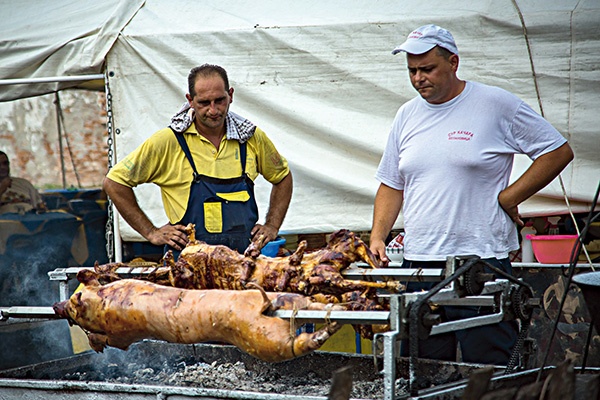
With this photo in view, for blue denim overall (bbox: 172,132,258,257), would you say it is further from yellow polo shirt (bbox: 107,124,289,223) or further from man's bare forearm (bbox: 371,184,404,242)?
man's bare forearm (bbox: 371,184,404,242)

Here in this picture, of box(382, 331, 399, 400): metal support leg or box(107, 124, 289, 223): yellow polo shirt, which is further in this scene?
box(107, 124, 289, 223): yellow polo shirt

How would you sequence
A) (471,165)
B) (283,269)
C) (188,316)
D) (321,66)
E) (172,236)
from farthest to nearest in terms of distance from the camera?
(321,66)
(172,236)
(471,165)
(283,269)
(188,316)

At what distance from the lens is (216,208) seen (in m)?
4.52

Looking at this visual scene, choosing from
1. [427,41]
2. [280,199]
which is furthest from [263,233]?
[427,41]

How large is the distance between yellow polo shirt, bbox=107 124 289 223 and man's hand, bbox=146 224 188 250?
12 cm

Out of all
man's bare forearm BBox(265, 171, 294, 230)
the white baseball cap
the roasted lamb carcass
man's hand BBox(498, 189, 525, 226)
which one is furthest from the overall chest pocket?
man's hand BBox(498, 189, 525, 226)

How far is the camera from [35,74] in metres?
6.14

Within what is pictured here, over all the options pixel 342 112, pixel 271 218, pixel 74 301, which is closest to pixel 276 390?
pixel 74 301

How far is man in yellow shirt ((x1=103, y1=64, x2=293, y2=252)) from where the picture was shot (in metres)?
4.50

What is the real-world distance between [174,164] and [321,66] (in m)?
1.63

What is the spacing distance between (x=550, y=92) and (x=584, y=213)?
86cm

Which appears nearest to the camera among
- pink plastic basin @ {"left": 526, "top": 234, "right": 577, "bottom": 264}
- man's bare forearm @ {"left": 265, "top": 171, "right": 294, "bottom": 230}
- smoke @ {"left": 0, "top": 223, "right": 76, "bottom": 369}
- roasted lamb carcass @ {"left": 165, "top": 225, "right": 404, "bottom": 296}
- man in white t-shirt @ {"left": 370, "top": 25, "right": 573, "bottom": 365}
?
roasted lamb carcass @ {"left": 165, "top": 225, "right": 404, "bottom": 296}

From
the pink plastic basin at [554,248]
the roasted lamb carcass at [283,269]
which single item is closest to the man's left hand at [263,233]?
the roasted lamb carcass at [283,269]

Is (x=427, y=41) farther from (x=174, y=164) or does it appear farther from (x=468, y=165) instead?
(x=174, y=164)
